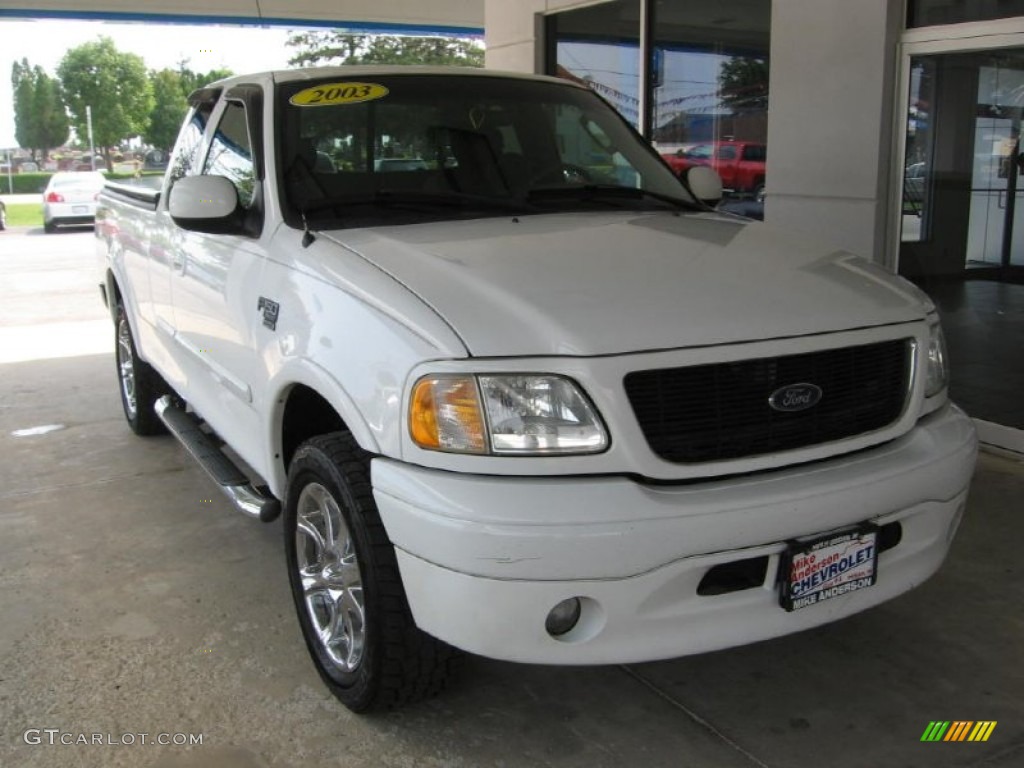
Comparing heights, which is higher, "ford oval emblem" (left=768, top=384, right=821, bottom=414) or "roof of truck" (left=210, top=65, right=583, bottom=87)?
"roof of truck" (left=210, top=65, right=583, bottom=87)

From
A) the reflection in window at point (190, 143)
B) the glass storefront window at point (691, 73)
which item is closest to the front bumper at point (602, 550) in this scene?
the reflection in window at point (190, 143)

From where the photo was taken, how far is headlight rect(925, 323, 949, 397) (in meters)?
3.15

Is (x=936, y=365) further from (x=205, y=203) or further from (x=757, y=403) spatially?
(x=205, y=203)

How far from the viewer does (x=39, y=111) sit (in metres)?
59.8

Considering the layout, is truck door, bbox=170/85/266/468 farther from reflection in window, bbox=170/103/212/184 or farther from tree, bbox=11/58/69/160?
tree, bbox=11/58/69/160

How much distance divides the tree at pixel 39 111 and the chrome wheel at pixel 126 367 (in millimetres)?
58041

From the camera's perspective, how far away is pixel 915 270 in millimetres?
6379

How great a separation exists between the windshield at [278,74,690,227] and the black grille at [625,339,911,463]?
1.29 metres

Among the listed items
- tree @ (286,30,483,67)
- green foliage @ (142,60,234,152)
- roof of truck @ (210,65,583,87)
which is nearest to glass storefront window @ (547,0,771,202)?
roof of truck @ (210,65,583,87)

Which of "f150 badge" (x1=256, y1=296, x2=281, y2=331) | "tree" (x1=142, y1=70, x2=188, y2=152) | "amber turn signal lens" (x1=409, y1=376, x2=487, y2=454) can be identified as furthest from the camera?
"tree" (x1=142, y1=70, x2=188, y2=152)

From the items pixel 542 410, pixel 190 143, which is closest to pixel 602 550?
pixel 542 410

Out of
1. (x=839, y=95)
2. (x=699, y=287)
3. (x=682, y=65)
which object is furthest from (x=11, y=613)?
(x=682, y=65)

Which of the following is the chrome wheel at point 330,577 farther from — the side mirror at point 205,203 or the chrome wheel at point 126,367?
the chrome wheel at point 126,367

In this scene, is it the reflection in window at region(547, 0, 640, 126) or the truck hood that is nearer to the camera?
→ the truck hood
